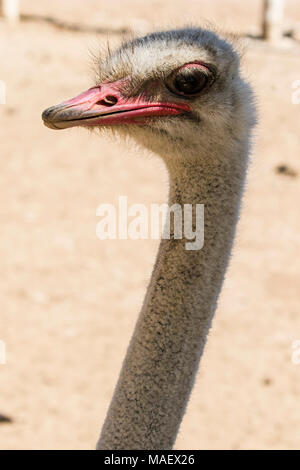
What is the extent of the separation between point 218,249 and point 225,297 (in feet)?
9.25

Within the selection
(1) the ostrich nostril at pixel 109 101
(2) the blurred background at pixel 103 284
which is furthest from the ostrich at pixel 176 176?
(2) the blurred background at pixel 103 284

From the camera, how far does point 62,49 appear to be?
9250 millimetres

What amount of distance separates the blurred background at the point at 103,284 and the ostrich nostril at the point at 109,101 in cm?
23

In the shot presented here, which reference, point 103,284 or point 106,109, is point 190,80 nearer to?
point 106,109

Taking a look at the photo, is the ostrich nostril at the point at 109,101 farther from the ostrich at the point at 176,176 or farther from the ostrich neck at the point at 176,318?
the ostrich neck at the point at 176,318

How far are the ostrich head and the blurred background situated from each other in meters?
0.19

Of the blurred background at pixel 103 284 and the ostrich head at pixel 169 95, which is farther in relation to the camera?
A: the blurred background at pixel 103 284

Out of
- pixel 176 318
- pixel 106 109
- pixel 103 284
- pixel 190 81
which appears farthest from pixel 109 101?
pixel 103 284

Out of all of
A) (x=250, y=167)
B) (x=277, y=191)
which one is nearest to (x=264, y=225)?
(x=277, y=191)

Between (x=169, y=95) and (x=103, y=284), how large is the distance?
121 inches

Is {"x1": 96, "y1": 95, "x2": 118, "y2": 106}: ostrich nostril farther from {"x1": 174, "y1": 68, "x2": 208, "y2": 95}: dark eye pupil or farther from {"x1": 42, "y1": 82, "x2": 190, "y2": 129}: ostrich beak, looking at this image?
{"x1": 174, "y1": 68, "x2": 208, "y2": 95}: dark eye pupil

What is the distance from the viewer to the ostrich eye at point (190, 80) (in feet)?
5.80

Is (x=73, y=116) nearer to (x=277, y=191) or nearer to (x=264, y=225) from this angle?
(x=264, y=225)

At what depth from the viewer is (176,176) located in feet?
6.25
